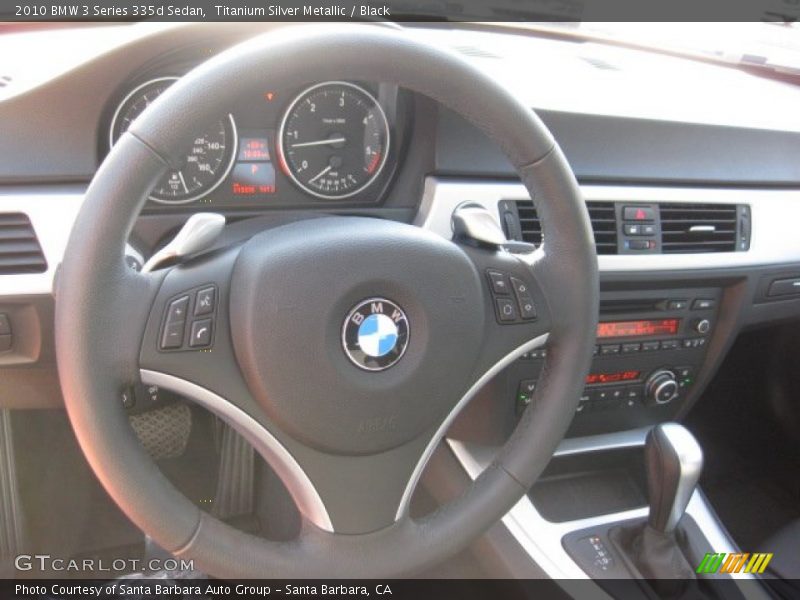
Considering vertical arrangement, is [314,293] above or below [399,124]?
below

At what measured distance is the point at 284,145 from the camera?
1394 mm

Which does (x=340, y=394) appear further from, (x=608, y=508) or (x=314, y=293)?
(x=608, y=508)

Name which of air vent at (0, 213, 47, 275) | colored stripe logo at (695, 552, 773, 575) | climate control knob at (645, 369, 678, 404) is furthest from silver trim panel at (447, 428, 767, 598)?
air vent at (0, 213, 47, 275)

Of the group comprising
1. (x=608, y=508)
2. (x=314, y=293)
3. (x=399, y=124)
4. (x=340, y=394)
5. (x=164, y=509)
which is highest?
(x=399, y=124)

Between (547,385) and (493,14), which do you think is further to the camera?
(493,14)

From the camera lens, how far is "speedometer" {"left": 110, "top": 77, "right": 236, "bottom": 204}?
133cm

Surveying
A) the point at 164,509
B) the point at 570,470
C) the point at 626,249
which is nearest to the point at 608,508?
the point at 570,470

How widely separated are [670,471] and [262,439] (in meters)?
0.79

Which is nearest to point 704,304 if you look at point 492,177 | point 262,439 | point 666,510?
point 666,510

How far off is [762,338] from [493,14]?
3.41ft

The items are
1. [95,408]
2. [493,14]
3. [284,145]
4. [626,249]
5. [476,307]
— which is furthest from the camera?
[493,14]

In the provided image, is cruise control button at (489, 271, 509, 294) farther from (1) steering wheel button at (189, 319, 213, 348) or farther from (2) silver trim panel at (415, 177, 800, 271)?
(1) steering wheel button at (189, 319, 213, 348)

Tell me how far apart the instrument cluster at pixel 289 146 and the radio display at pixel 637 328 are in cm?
56

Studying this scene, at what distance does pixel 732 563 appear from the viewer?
64.7 inches
